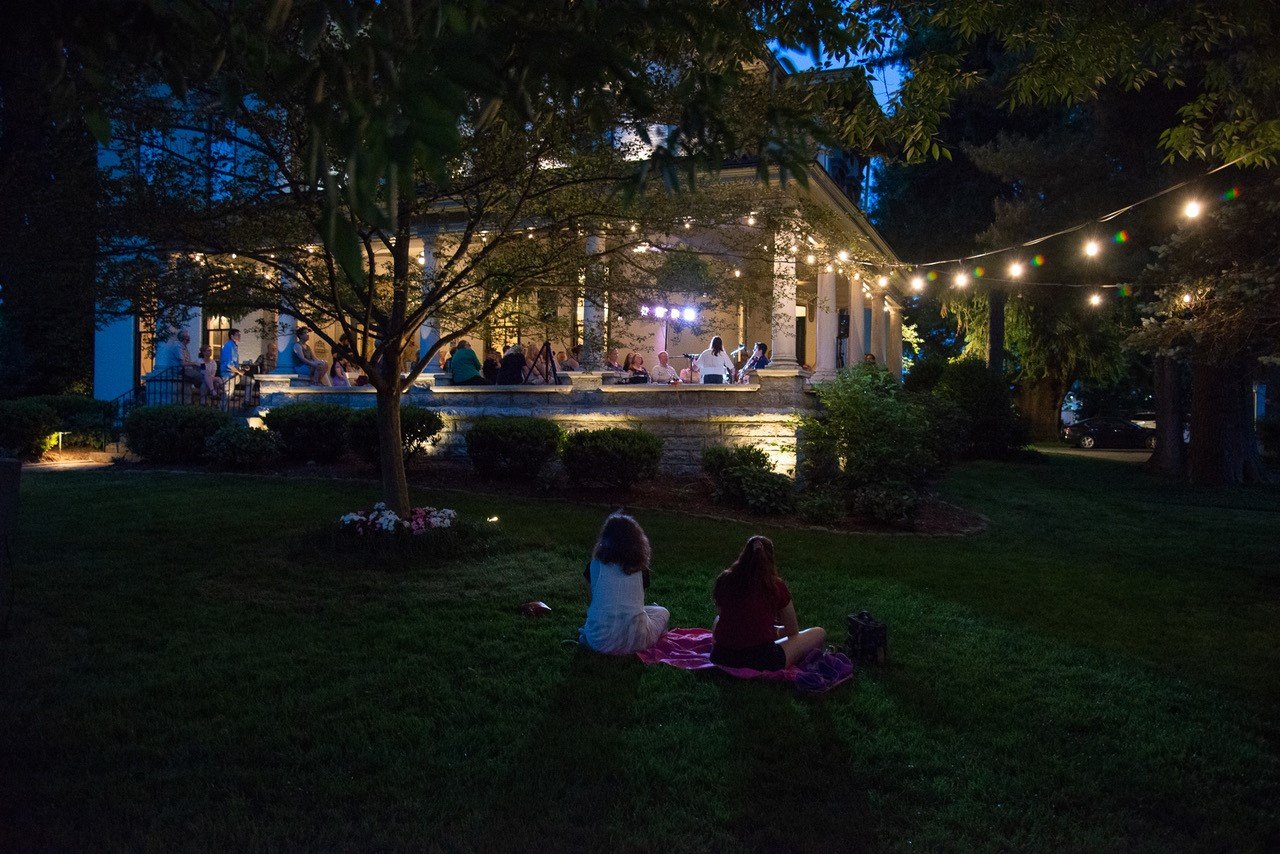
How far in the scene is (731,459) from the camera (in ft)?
41.0

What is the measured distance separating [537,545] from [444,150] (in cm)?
766

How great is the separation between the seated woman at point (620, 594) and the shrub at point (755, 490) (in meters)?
→ 6.07

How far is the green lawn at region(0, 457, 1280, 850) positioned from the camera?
3.63 m

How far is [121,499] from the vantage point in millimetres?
11352

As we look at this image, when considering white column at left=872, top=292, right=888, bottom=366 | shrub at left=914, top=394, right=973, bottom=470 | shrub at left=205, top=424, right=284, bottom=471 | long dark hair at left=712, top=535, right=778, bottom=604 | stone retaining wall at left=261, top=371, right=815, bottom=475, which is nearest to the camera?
long dark hair at left=712, top=535, right=778, bottom=604


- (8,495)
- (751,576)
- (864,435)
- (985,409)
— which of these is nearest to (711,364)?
(864,435)

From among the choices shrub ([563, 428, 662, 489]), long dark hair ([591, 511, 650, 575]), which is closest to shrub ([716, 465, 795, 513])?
shrub ([563, 428, 662, 489])

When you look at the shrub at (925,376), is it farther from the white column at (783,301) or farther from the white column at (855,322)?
the white column at (783,301)

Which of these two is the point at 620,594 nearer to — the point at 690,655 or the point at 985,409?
the point at 690,655

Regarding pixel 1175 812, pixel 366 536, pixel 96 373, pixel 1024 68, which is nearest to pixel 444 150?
pixel 1175 812

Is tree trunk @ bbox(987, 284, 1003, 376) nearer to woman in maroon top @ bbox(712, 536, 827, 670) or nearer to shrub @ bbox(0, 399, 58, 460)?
woman in maroon top @ bbox(712, 536, 827, 670)

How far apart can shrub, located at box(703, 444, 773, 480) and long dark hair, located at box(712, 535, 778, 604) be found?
6.67m

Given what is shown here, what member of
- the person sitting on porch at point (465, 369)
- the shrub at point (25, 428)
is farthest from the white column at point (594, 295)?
the shrub at point (25, 428)

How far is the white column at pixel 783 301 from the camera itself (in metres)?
10.1
